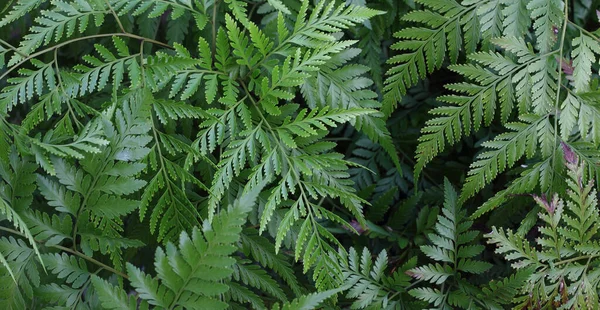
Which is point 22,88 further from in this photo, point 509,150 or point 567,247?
point 567,247

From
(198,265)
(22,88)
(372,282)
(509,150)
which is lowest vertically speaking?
(372,282)

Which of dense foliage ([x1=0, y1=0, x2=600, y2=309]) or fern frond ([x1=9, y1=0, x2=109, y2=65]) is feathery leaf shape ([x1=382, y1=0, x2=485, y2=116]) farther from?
fern frond ([x1=9, y1=0, x2=109, y2=65])

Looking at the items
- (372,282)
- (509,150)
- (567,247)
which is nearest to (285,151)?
(372,282)

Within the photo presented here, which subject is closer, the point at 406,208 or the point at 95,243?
the point at 95,243

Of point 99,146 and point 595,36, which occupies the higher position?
point 99,146

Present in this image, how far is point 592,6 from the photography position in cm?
133

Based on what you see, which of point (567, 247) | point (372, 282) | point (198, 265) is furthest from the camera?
point (372, 282)

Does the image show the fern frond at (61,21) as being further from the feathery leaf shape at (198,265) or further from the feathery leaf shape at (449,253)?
the feathery leaf shape at (449,253)

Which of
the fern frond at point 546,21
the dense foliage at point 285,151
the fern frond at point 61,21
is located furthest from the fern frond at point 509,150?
the fern frond at point 61,21

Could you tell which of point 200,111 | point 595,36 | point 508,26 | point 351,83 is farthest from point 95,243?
point 595,36

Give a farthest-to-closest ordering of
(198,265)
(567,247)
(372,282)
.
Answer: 1. (372,282)
2. (567,247)
3. (198,265)

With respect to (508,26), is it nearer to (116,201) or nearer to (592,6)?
(592,6)

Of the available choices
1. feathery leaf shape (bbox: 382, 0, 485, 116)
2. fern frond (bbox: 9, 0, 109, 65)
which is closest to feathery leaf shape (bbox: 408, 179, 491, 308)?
feathery leaf shape (bbox: 382, 0, 485, 116)

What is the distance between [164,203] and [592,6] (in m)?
1.07
